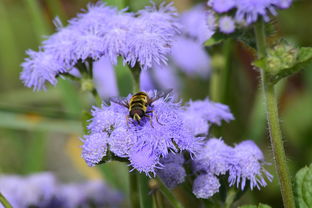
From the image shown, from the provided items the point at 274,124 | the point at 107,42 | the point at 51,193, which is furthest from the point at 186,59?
the point at 274,124

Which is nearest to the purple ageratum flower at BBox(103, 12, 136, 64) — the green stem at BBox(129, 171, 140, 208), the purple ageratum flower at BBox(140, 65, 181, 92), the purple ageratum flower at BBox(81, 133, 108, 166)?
the purple ageratum flower at BBox(81, 133, 108, 166)

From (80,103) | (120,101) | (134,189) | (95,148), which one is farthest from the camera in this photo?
(80,103)

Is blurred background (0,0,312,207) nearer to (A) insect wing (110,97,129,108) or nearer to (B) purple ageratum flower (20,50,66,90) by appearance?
(B) purple ageratum flower (20,50,66,90)

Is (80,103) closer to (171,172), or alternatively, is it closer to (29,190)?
(29,190)

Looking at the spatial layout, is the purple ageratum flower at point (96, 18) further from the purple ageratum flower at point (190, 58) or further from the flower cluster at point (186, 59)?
the purple ageratum flower at point (190, 58)

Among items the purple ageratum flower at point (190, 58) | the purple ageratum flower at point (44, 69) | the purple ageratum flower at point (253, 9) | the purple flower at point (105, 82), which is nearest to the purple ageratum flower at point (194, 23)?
the purple ageratum flower at point (190, 58)


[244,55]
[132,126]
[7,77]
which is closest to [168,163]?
[132,126]
